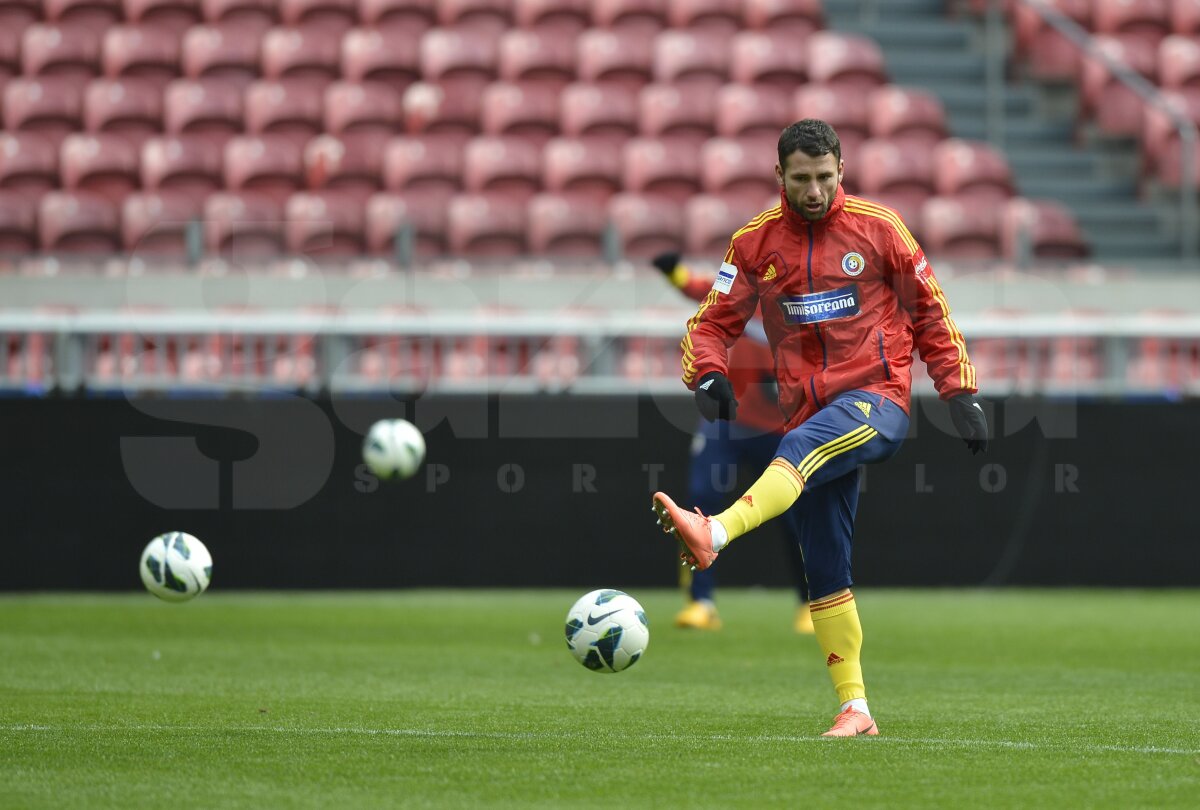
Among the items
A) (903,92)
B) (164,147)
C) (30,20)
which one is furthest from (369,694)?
(30,20)

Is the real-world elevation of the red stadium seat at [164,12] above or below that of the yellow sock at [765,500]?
above

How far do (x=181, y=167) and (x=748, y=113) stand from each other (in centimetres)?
573

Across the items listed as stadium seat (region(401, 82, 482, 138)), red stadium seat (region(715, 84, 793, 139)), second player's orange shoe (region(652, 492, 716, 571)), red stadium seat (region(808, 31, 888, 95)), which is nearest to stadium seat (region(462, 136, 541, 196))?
stadium seat (region(401, 82, 482, 138))

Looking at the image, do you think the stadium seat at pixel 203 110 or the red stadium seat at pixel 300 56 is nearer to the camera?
the stadium seat at pixel 203 110

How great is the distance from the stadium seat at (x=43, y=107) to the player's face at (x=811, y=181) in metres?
13.2

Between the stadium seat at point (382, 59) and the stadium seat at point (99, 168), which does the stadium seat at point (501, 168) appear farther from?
the stadium seat at point (99, 168)

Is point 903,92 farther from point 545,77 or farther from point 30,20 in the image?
point 30,20

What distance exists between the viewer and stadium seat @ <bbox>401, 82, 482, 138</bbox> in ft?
58.1

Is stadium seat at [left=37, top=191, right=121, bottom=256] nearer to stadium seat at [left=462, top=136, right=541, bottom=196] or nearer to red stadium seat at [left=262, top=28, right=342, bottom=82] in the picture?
red stadium seat at [left=262, top=28, right=342, bottom=82]

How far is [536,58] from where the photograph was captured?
18.2 metres

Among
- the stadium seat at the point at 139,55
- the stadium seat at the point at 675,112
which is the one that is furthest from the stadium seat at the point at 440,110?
the stadium seat at the point at 139,55

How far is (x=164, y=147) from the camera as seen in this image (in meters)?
17.0

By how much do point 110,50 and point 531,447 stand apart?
8038mm

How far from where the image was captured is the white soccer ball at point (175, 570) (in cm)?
873
